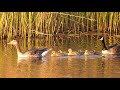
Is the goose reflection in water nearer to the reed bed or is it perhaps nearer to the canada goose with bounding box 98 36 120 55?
the reed bed

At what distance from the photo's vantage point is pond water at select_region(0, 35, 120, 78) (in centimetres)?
758

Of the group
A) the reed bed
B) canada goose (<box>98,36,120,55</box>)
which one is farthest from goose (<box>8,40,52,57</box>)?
canada goose (<box>98,36,120,55</box>)

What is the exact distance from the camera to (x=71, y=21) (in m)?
9.36

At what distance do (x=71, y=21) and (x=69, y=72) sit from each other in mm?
1818

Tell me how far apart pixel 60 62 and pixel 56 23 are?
1.23m

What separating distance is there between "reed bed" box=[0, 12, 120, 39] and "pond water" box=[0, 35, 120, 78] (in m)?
0.14

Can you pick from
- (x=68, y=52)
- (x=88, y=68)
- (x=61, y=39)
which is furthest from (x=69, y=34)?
(x=88, y=68)

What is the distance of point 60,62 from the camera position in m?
8.30

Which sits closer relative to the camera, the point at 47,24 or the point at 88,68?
the point at 88,68

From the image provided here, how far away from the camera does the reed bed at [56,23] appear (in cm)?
923

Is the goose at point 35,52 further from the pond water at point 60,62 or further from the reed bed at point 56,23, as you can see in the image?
the reed bed at point 56,23

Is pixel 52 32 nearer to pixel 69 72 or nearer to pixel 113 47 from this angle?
pixel 113 47

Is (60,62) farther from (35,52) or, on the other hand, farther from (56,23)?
(56,23)

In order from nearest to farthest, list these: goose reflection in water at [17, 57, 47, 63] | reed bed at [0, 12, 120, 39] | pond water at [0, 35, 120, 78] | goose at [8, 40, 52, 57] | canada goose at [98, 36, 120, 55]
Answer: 1. pond water at [0, 35, 120, 78]
2. goose reflection in water at [17, 57, 47, 63]
3. goose at [8, 40, 52, 57]
4. canada goose at [98, 36, 120, 55]
5. reed bed at [0, 12, 120, 39]
